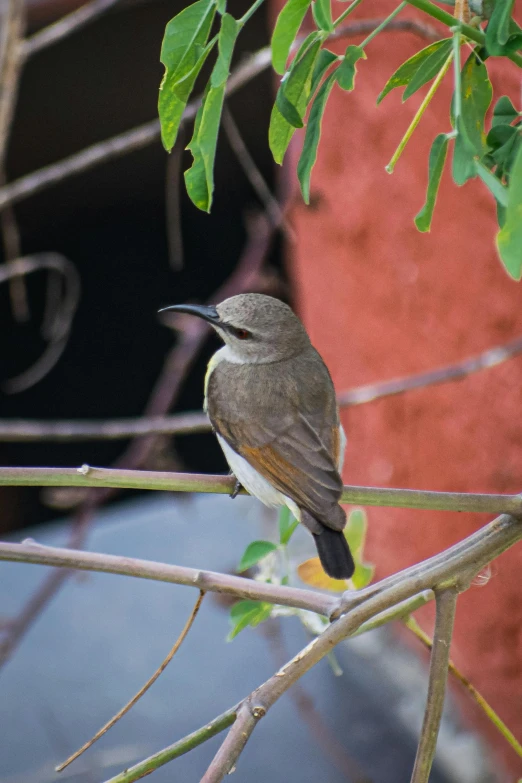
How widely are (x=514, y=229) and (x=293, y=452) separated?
1.36 m

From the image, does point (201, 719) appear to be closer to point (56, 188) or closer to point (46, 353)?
point (46, 353)

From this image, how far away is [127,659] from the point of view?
3559 mm

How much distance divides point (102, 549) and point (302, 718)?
1.18m

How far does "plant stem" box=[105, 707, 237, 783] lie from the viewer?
124 cm

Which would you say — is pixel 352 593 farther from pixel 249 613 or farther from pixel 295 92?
pixel 295 92

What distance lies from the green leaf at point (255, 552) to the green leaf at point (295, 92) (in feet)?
2.31

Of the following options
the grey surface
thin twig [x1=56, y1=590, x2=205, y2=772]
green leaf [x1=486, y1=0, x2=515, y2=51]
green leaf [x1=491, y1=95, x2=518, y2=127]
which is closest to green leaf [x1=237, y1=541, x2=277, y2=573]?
thin twig [x1=56, y1=590, x2=205, y2=772]

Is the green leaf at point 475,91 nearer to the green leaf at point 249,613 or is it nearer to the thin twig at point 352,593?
the thin twig at point 352,593

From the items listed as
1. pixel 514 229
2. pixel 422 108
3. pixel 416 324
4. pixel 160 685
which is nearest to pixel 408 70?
pixel 422 108

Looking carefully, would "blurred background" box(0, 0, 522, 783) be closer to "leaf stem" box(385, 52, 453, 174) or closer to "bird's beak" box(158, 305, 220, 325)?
"bird's beak" box(158, 305, 220, 325)

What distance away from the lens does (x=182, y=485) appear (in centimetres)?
137

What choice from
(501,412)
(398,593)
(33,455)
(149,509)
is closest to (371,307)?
(501,412)

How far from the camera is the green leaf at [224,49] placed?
1.06 m

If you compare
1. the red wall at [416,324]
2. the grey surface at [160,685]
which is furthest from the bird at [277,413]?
the grey surface at [160,685]
